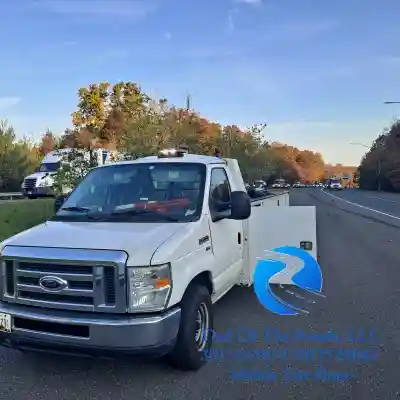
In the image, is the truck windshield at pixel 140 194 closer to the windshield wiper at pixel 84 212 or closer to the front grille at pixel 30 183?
the windshield wiper at pixel 84 212

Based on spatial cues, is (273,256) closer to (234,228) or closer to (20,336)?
(234,228)

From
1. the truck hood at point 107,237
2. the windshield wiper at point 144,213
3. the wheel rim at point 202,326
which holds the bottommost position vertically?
the wheel rim at point 202,326

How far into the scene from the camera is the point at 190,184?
15.9 ft

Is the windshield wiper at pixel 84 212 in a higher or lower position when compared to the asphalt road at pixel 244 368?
higher

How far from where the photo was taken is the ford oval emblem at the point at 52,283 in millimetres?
3600

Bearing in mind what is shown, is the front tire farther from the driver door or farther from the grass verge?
the grass verge

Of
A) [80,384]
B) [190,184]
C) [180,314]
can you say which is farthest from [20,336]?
[190,184]

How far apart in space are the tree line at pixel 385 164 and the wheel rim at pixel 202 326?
74.9 metres

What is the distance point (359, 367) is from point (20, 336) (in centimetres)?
299

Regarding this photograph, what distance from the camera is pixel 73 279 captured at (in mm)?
3562

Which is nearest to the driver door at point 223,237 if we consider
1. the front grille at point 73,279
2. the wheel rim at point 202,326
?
the wheel rim at point 202,326

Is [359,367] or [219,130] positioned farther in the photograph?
[219,130]

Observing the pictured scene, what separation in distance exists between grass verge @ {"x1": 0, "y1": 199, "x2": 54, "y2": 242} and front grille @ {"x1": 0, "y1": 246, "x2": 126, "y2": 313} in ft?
26.4

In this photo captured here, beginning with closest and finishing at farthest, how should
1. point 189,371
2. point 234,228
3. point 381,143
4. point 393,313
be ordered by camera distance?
point 189,371 < point 234,228 < point 393,313 < point 381,143
